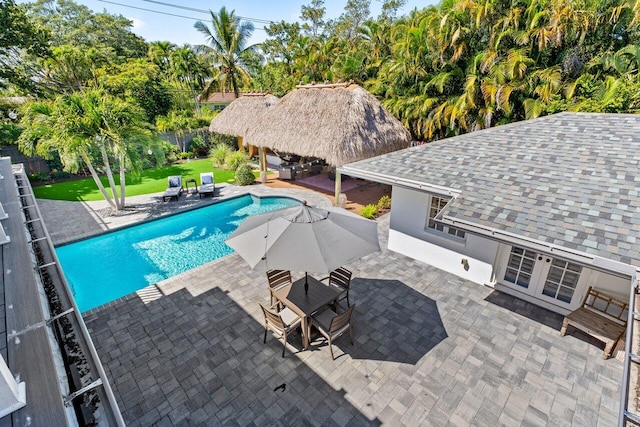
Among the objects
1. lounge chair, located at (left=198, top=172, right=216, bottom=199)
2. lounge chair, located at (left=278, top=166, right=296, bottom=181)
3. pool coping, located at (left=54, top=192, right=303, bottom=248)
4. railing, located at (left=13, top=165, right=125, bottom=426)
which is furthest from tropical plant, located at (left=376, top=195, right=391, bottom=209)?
railing, located at (left=13, top=165, right=125, bottom=426)

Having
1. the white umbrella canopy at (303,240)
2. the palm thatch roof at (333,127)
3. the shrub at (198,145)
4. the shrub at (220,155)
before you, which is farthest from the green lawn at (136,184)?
the white umbrella canopy at (303,240)

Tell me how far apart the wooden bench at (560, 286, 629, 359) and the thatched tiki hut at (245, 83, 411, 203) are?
10375 millimetres

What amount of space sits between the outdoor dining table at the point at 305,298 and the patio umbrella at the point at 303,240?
103cm

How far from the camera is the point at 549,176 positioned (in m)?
7.31

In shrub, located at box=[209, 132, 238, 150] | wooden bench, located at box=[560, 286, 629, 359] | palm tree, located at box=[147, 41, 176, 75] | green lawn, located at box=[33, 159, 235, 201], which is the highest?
palm tree, located at box=[147, 41, 176, 75]

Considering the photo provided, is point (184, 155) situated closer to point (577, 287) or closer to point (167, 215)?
point (167, 215)

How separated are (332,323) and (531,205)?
5249 mm

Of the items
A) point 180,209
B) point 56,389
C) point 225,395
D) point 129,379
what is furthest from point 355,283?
point 180,209

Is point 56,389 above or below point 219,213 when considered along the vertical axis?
above

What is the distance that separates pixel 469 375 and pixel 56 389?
6818 millimetres

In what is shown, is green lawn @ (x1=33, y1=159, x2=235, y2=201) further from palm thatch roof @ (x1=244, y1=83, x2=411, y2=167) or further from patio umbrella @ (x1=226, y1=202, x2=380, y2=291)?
patio umbrella @ (x1=226, y1=202, x2=380, y2=291)

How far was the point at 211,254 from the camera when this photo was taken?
12.2 m

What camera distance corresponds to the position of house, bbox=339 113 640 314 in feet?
19.0

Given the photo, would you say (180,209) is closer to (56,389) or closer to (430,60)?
(56,389)
